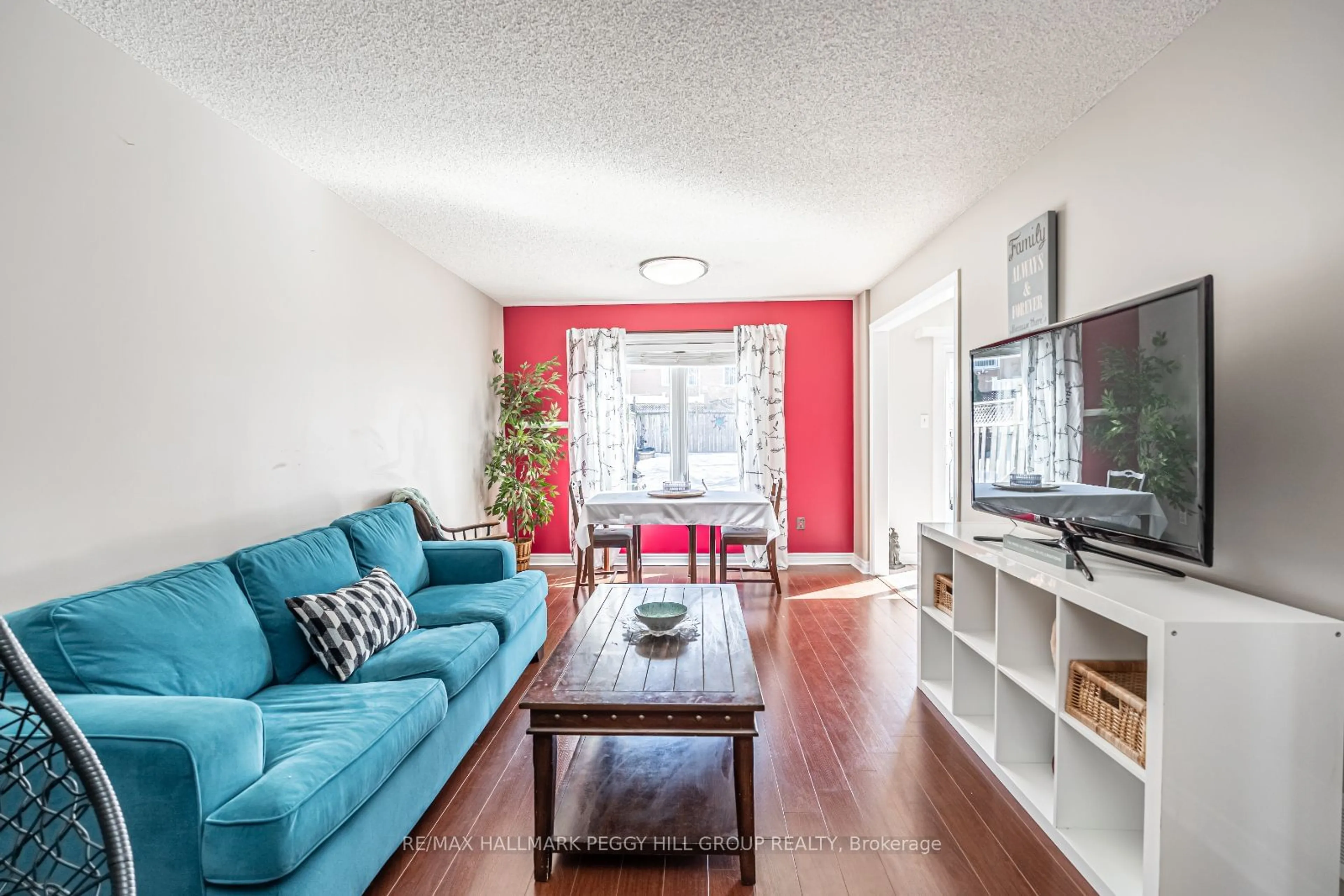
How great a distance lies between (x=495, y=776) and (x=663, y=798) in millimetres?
697

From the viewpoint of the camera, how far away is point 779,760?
254 cm

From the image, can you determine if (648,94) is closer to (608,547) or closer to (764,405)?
(608,547)

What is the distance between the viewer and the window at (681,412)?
6.06m

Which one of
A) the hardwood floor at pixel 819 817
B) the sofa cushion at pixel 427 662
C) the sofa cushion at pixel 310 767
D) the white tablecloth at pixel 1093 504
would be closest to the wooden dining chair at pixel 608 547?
the hardwood floor at pixel 819 817

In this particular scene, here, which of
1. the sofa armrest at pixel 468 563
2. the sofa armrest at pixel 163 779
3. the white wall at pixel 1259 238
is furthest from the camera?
the sofa armrest at pixel 468 563

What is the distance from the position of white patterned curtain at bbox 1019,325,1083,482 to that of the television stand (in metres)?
0.21

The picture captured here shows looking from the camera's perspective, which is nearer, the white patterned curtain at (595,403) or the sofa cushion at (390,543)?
the sofa cushion at (390,543)

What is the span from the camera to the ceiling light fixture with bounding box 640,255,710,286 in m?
4.27

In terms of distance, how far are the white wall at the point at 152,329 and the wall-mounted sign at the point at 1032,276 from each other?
331 cm

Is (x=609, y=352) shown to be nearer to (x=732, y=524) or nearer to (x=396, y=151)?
(x=732, y=524)

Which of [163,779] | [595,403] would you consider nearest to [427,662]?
[163,779]

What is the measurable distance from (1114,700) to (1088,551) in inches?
28.0

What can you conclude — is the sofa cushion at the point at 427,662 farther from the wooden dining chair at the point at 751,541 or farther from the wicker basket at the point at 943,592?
the wooden dining chair at the point at 751,541

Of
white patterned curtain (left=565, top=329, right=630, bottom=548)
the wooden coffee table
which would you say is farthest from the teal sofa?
white patterned curtain (left=565, top=329, right=630, bottom=548)
